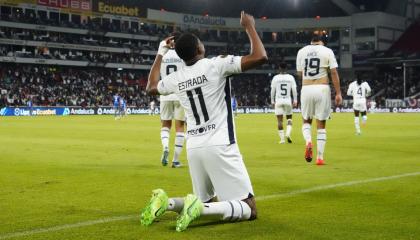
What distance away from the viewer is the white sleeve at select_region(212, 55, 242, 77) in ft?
19.0

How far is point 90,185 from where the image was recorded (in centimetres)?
892

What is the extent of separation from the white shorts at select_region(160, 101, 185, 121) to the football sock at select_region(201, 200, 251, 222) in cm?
625

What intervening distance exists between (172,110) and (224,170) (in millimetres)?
6366

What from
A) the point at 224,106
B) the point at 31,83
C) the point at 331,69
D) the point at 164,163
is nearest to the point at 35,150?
the point at 164,163

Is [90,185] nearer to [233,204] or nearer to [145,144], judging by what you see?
[233,204]

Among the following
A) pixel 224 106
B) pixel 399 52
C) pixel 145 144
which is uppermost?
pixel 399 52

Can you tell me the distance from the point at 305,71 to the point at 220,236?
285 inches

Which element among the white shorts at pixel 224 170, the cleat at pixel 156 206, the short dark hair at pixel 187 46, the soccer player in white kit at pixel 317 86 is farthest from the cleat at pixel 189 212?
the soccer player in white kit at pixel 317 86

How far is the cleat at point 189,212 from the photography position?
545cm

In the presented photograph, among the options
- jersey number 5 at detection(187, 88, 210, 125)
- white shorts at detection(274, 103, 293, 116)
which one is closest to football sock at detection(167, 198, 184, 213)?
jersey number 5 at detection(187, 88, 210, 125)

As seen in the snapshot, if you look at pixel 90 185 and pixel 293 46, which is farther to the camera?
pixel 293 46

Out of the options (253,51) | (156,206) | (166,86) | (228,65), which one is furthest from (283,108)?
(156,206)

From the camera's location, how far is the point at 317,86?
1182 centimetres

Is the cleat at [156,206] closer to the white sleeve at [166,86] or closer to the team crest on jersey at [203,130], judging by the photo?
the team crest on jersey at [203,130]
